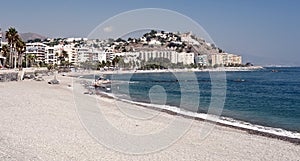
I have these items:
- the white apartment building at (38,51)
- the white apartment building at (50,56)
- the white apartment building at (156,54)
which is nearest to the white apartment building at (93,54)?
the white apartment building at (156,54)

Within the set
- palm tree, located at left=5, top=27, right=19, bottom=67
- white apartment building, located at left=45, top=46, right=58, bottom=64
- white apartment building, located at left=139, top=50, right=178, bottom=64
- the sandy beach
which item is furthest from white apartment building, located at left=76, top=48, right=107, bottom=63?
white apartment building, located at left=45, top=46, right=58, bottom=64

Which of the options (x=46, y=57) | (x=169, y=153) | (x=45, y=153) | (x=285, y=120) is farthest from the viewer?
(x=46, y=57)

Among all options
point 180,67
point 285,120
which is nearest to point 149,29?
point 180,67

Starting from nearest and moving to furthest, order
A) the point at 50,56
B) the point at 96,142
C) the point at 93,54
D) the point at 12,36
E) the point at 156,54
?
the point at 96,142 < the point at 156,54 < the point at 93,54 < the point at 12,36 < the point at 50,56

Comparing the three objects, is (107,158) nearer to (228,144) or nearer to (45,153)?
(45,153)

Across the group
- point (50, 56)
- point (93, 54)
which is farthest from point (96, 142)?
point (50, 56)

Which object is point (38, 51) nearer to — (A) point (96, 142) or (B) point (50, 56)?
(B) point (50, 56)

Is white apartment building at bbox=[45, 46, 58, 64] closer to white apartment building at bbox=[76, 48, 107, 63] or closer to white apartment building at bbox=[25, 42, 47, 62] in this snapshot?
white apartment building at bbox=[25, 42, 47, 62]

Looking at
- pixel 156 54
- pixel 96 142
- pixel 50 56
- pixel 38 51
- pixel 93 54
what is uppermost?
pixel 38 51

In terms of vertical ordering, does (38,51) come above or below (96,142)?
above

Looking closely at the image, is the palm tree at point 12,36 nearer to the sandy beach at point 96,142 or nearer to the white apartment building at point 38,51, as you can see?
the sandy beach at point 96,142

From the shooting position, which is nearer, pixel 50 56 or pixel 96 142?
pixel 96 142
